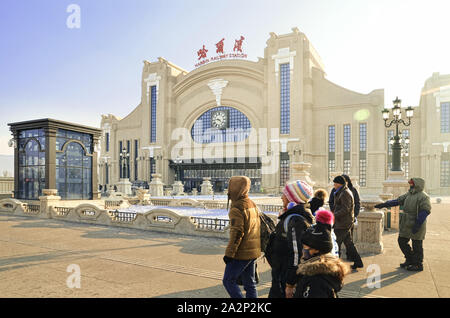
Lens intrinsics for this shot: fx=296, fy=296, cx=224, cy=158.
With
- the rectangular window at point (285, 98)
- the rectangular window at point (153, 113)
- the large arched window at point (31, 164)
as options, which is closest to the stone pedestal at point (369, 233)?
the large arched window at point (31, 164)

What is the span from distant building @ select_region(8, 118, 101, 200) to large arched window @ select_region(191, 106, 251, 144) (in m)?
32.5

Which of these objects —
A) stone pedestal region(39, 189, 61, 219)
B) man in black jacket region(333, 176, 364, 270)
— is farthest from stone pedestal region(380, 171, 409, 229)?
stone pedestal region(39, 189, 61, 219)

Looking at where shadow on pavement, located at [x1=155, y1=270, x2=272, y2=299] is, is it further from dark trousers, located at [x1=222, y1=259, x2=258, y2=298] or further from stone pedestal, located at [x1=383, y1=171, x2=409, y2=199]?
stone pedestal, located at [x1=383, y1=171, x2=409, y2=199]

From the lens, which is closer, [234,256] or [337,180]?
[234,256]

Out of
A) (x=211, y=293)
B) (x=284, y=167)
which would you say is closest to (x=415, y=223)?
(x=211, y=293)

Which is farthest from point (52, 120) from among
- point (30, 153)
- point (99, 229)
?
point (99, 229)

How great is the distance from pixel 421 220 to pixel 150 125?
2102 inches

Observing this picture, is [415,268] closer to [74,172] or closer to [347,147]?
Result: [74,172]

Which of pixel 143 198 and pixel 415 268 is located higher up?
pixel 415 268

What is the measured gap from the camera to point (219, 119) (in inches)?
2010

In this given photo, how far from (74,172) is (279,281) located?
1799 centimetres

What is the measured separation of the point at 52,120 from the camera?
16969 millimetres

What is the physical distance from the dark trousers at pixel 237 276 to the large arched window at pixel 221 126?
45.8m
